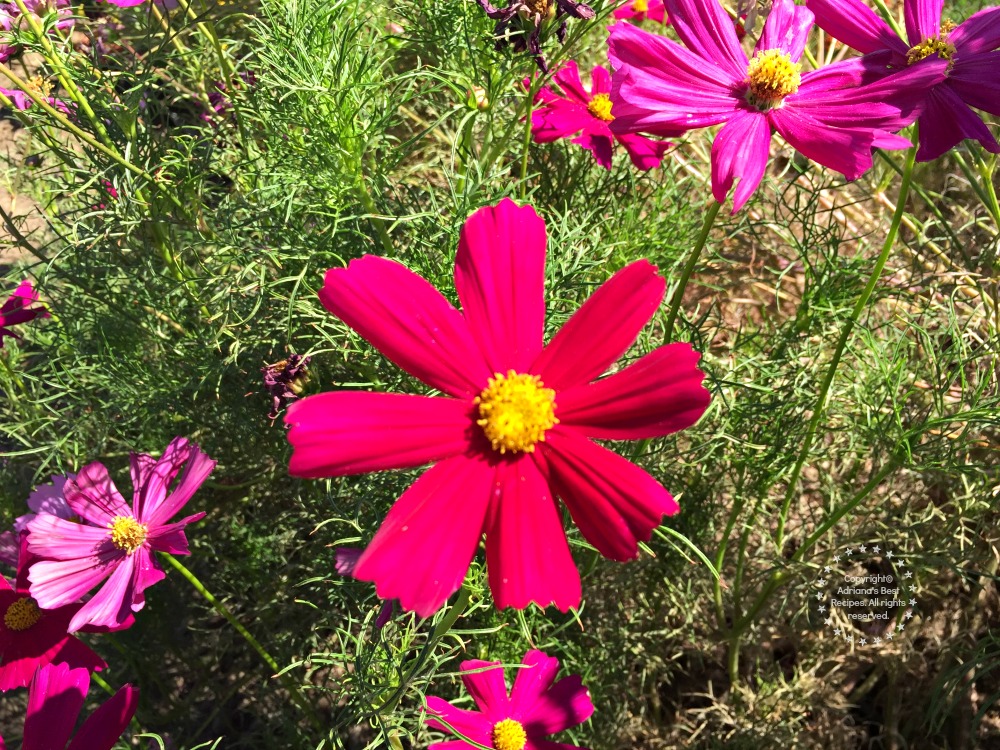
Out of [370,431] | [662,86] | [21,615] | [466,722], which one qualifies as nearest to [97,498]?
[21,615]

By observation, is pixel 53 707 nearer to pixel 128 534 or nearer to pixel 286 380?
pixel 128 534

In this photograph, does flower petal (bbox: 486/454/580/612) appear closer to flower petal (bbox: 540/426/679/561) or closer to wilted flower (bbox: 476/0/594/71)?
flower petal (bbox: 540/426/679/561)

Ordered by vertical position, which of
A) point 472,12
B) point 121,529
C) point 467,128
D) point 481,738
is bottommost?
point 481,738

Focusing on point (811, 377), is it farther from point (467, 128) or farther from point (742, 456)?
point (467, 128)

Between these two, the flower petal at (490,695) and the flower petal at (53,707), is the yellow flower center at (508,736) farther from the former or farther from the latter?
the flower petal at (53,707)

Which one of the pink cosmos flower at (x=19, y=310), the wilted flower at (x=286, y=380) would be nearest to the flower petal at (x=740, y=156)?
the wilted flower at (x=286, y=380)

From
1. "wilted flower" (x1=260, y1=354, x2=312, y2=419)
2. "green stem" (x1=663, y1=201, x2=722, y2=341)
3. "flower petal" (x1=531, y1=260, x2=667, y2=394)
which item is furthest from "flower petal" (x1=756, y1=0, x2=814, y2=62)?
"wilted flower" (x1=260, y1=354, x2=312, y2=419)

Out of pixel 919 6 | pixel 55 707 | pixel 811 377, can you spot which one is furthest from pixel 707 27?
pixel 55 707
